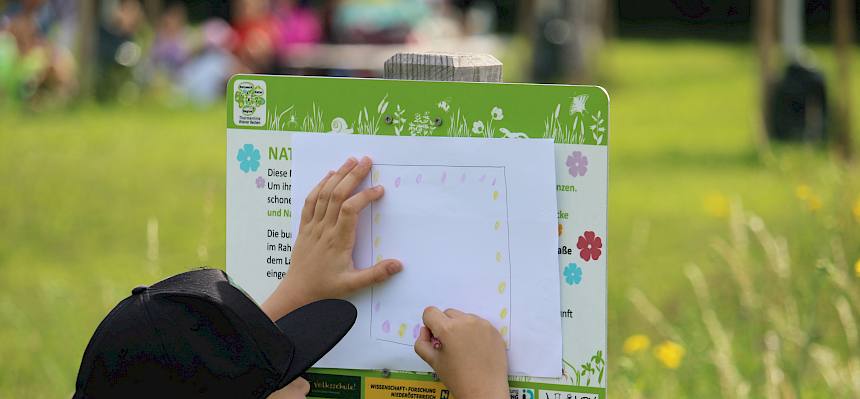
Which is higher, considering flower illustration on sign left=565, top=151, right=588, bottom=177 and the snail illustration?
the snail illustration

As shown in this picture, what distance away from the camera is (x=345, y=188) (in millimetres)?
1871

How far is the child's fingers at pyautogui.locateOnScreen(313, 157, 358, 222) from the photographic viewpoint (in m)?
1.88

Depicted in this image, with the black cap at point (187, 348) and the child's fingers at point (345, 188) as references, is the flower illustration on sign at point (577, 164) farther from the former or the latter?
the black cap at point (187, 348)

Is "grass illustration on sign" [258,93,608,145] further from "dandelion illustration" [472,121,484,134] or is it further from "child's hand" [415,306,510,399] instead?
"child's hand" [415,306,510,399]

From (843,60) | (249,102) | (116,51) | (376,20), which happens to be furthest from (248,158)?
(376,20)

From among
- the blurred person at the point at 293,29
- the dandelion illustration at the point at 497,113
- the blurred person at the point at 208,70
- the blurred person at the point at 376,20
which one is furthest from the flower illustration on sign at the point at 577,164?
the blurred person at the point at 293,29

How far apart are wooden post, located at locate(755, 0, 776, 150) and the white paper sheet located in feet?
16.3

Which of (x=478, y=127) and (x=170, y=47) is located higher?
(x=170, y=47)

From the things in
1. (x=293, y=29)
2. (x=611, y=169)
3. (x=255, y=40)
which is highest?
(x=293, y=29)

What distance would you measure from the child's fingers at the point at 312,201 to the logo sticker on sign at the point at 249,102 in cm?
14

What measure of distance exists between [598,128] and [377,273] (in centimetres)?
40

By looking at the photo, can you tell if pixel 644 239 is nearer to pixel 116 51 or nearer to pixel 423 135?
pixel 423 135

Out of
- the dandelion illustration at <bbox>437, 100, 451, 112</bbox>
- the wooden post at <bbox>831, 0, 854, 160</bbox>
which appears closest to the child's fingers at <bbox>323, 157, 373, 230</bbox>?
the dandelion illustration at <bbox>437, 100, 451, 112</bbox>

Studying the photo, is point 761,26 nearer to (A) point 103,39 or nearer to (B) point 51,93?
(B) point 51,93
